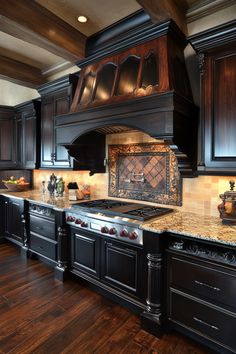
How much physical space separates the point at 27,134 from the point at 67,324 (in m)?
3.11

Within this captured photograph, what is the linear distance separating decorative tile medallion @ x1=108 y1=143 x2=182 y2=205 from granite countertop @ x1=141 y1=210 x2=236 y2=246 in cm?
38

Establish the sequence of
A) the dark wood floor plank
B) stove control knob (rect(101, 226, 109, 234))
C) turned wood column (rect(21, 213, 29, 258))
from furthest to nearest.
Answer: turned wood column (rect(21, 213, 29, 258))
stove control knob (rect(101, 226, 109, 234))
the dark wood floor plank

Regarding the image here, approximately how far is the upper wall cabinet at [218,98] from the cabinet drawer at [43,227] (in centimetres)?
203

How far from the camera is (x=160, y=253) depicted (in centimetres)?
189

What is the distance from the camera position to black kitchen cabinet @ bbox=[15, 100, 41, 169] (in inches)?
150

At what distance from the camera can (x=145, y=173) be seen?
2.78 meters

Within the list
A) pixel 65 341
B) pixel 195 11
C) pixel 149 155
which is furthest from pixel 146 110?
pixel 65 341

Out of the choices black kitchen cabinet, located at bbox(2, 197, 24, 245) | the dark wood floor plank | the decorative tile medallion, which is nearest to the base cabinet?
the dark wood floor plank

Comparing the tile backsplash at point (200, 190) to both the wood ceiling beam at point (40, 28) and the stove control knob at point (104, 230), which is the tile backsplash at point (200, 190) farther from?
the wood ceiling beam at point (40, 28)

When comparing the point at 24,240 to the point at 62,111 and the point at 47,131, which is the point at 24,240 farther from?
the point at 62,111

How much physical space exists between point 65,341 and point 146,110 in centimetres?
210

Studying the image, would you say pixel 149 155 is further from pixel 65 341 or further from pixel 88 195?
pixel 65 341

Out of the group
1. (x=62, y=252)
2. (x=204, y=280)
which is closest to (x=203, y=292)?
(x=204, y=280)

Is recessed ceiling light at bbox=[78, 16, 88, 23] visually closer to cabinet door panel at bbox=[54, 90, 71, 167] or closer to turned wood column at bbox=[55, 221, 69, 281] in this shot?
cabinet door panel at bbox=[54, 90, 71, 167]
